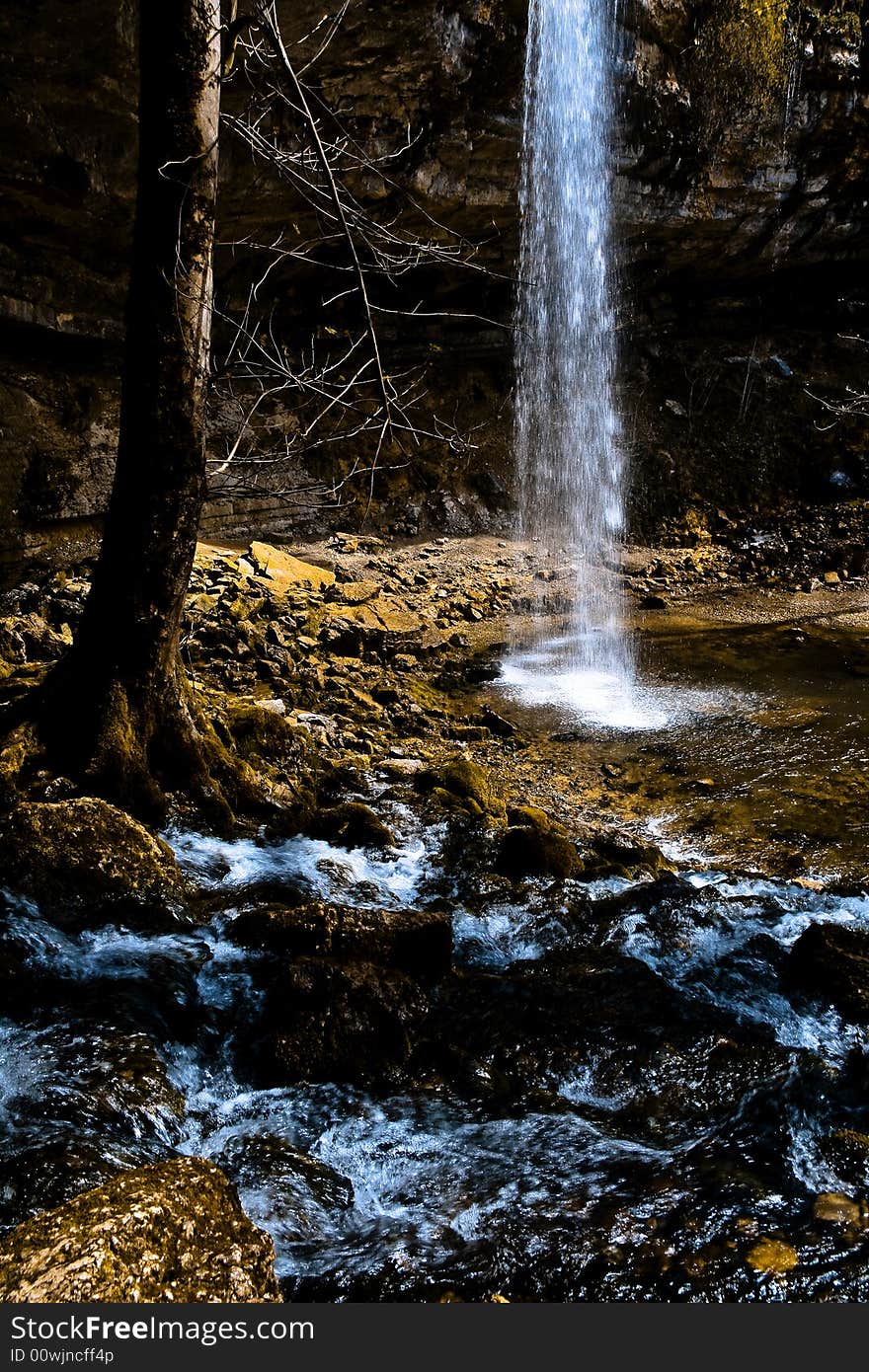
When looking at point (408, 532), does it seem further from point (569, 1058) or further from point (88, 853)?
point (569, 1058)

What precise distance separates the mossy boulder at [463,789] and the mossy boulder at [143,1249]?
127 inches

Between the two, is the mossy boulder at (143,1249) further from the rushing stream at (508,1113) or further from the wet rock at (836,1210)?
the wet rock at (836,1210)

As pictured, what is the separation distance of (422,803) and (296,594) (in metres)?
4.41

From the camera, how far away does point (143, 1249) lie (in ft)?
5.37

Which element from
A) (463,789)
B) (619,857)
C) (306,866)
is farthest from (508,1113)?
(463,789)

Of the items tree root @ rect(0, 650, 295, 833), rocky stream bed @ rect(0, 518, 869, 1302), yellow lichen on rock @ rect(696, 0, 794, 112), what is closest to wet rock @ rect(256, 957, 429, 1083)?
rocky stream bed @ rect(0, 518, 869, 1302)

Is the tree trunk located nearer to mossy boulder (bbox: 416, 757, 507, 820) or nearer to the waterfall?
mossy boulder (bbox: 416, 757, 507, 820)

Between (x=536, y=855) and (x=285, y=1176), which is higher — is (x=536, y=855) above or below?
above

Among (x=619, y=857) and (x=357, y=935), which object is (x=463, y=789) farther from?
(x=357, y=935)

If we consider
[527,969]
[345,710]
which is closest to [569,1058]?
[527,969]

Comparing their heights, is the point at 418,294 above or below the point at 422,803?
above

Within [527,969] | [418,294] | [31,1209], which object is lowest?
[527,969]

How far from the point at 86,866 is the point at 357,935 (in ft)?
3.73

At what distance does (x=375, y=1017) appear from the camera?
2754 millimetres
